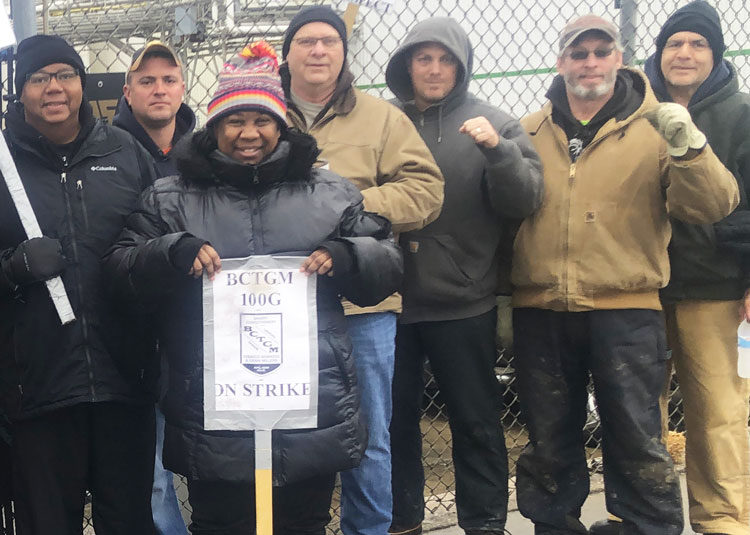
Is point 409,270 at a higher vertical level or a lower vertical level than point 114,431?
higher

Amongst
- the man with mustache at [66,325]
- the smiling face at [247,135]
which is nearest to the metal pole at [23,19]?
the man with mustache at [66,325]

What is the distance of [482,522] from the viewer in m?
3.36

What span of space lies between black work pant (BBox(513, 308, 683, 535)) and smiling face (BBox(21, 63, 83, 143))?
1.79 m

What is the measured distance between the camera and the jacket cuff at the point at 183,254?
2424mm

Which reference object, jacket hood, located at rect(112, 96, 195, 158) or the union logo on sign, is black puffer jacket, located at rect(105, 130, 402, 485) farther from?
jacket hood, located at rect(112, 96, 195, 158)

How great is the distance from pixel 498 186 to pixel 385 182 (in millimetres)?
408

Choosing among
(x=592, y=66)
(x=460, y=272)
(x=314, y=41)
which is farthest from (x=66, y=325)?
(x=592, y=66)

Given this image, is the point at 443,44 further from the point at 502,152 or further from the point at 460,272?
the point at 460,272

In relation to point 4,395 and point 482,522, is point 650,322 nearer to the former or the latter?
point 482,522

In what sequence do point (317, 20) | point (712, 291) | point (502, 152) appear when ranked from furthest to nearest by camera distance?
point (712, 291) < point (317, 20) < point (502, 152)

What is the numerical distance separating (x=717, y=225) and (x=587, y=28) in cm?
90

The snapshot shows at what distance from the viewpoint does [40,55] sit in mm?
2730

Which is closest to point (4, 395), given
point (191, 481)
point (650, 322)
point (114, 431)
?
point (114, 431)

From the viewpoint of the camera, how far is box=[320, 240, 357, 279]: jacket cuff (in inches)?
98.8
